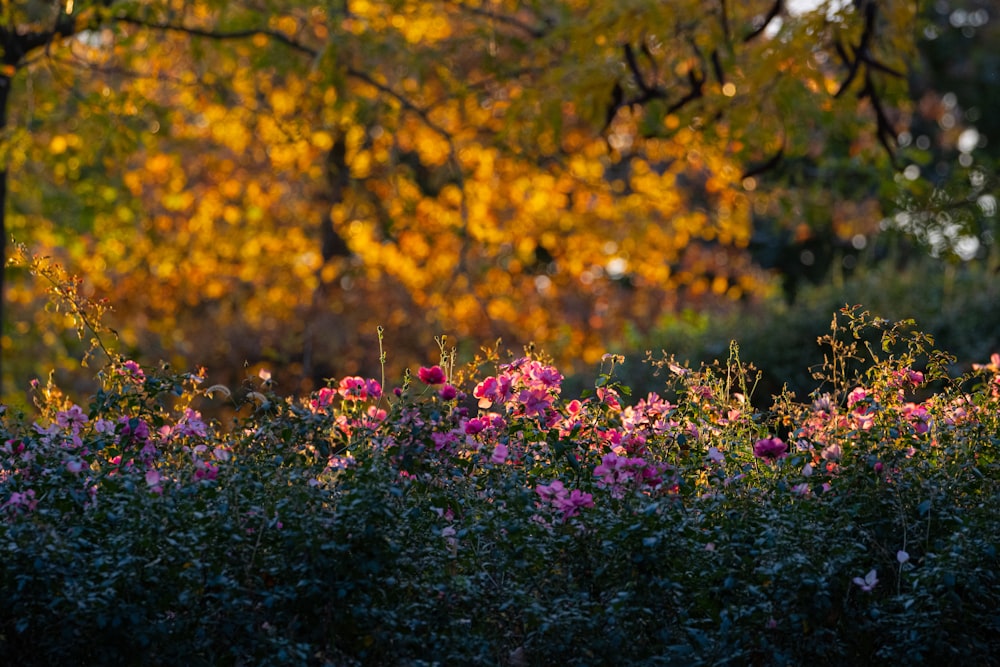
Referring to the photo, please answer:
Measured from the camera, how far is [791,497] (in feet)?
12.7

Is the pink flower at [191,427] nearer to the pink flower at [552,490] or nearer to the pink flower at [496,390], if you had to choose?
the pink flower at [496,390]

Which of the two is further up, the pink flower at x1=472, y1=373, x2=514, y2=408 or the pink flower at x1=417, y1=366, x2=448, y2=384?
the pink flower at x1=472, y1=373, x2=514, y2=408

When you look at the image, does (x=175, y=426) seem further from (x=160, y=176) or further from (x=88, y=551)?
(x=160, y=176)

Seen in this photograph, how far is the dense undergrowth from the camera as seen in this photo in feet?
11.0

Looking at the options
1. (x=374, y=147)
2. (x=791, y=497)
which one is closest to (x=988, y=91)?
(x=374, y=147)

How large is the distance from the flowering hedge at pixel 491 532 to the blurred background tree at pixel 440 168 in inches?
125

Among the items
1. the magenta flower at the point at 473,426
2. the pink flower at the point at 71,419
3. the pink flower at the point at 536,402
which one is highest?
the pink flower at the point at 71,419

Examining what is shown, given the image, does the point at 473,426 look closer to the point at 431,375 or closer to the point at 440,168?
the point at 431,375

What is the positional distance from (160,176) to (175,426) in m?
11.7

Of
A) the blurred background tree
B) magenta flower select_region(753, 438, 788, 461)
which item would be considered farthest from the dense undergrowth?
the blurred background tree

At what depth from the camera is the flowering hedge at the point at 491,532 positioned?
11.0 ft

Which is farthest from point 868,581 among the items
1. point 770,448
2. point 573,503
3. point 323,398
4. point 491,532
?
point 323,398

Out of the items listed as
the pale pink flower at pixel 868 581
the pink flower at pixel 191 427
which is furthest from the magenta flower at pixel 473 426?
the pale pink flower at pixel 868 581

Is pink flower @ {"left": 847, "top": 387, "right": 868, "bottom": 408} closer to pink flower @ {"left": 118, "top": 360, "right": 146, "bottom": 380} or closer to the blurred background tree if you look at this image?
pink flower @ {"left": 118, "top": 360, "right": 146, "bottom": 380}
